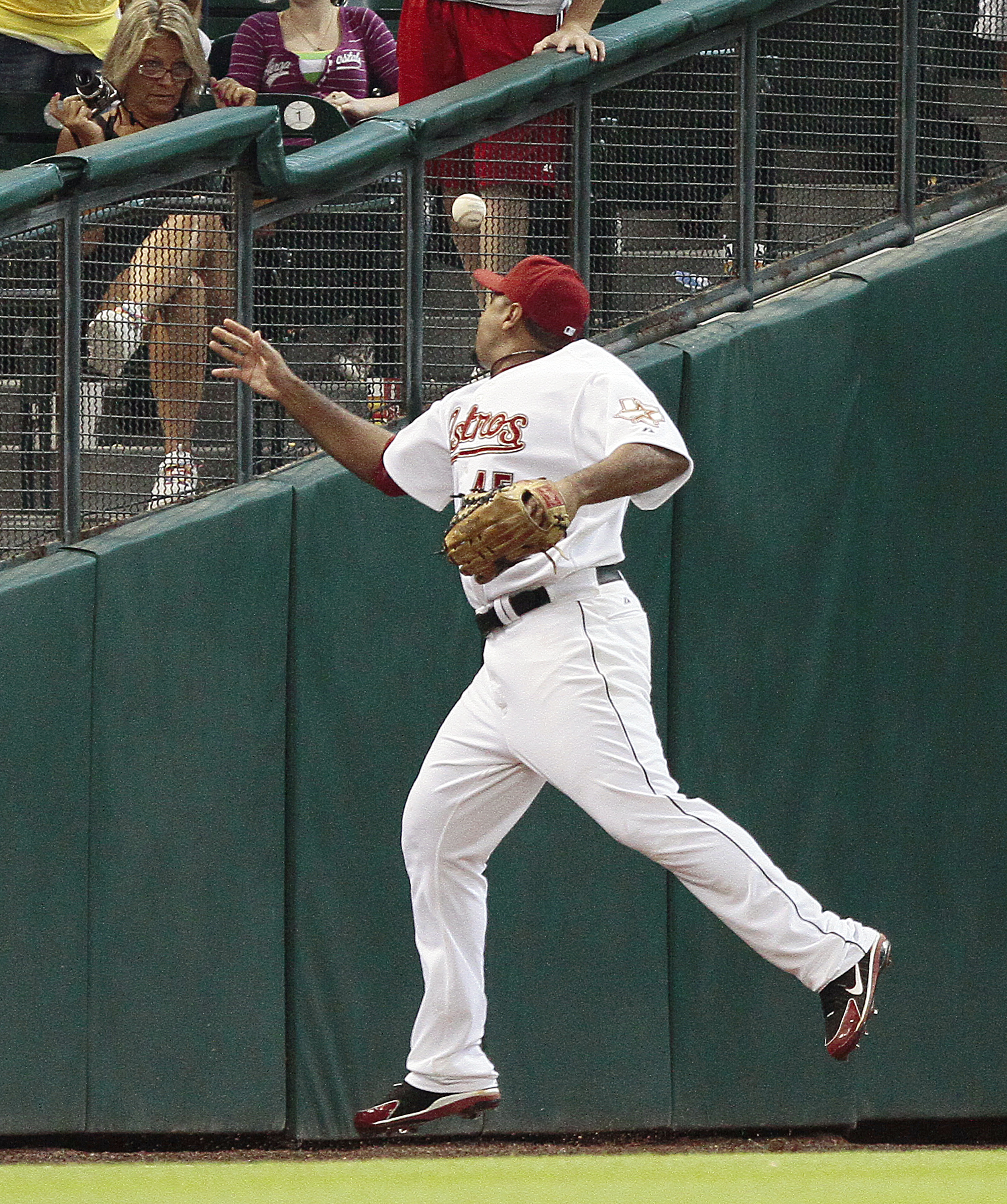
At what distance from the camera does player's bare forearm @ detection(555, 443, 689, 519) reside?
144 inches

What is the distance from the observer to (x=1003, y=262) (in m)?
5.57

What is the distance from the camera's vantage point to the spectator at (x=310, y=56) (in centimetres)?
571

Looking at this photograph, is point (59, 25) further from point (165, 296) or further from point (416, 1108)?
point (416, 1108)

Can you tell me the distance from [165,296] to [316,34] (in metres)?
1.51

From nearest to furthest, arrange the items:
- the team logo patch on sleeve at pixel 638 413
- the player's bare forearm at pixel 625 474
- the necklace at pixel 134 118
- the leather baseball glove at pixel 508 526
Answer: the leather baseball glove at pixel 508 526
the player's bare forearm at pixel 625 474
the team logo patch on sleeve at pixel 638 413
the necklace at pixel 134 118

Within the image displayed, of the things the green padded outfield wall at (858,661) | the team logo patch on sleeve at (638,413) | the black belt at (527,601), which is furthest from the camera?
the green padded outfield wall at (858,661)

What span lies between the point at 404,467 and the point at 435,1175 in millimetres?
1520

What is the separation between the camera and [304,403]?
4.11m

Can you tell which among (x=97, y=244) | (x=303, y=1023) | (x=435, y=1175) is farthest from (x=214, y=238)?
(x=435, y=1175)

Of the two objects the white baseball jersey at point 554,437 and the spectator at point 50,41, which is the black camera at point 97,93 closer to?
the spectator at point 50,41

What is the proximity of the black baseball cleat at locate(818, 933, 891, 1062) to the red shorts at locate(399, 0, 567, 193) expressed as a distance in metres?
2.39

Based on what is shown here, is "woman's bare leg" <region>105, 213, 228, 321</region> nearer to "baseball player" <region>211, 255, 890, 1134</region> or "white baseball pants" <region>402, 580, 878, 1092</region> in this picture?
"baseball player" <region>211, 255, 890, 1134</region>

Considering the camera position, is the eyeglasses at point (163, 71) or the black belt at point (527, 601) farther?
the eyeglasses at point (163, 71)

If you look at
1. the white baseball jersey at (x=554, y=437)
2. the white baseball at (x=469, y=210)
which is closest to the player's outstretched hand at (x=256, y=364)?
the white baseball jersey at (x=554, y=437)
